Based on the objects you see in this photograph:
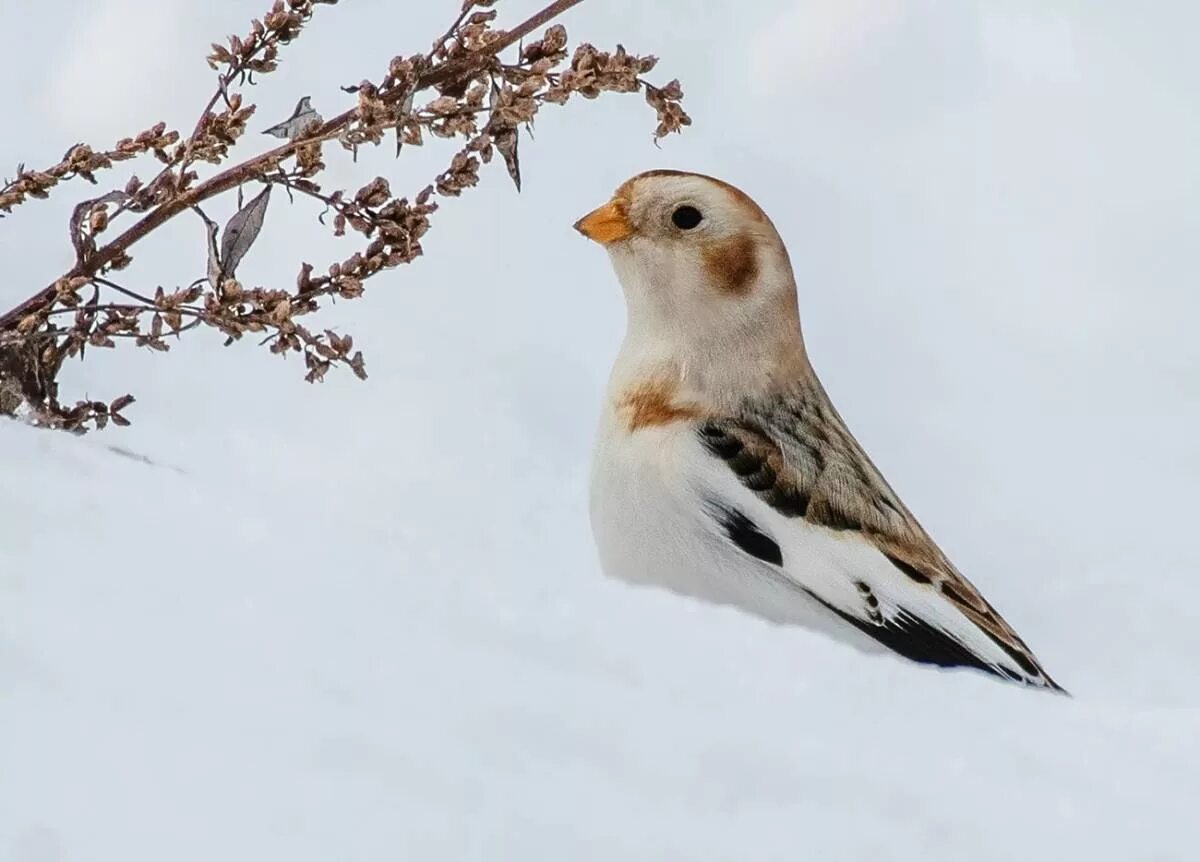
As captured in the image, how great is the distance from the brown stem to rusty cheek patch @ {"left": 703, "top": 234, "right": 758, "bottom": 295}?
0.31 m

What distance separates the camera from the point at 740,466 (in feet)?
4.94

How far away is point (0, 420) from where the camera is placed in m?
1.40

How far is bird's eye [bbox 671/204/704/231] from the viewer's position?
1574 mm

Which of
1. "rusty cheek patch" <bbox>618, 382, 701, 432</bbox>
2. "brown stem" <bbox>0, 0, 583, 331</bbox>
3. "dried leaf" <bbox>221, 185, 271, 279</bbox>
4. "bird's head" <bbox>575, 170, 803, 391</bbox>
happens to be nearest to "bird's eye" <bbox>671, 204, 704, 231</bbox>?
"bird's head" <bbox>575, 170, 803, 391</bbox>

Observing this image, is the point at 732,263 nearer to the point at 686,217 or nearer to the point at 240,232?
the point at 686,217

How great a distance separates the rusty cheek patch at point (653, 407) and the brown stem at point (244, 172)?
357mm

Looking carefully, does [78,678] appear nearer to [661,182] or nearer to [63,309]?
[63,309]

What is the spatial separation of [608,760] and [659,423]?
525 millimetres

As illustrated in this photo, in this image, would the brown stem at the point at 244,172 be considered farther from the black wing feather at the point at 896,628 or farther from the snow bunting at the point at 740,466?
the black wing feather at the point at 896,628

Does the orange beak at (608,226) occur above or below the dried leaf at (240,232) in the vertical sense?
above

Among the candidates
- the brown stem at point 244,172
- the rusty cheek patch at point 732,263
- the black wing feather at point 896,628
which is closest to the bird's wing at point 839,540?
the black wing feather at point 896,628

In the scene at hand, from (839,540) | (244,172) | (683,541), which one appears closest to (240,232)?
(244,172)

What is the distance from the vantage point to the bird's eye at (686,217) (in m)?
1.57

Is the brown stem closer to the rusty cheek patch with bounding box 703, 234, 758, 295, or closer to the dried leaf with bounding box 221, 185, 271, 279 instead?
the dried leaf with bounding box 221, 185, 271, 279
